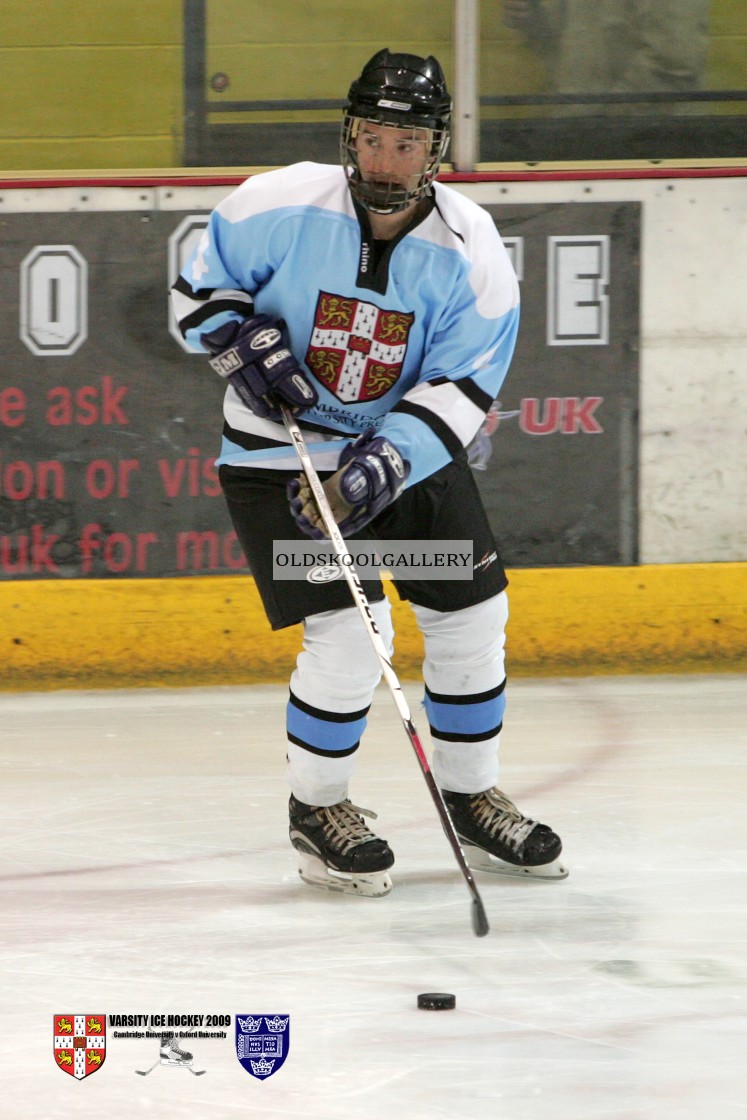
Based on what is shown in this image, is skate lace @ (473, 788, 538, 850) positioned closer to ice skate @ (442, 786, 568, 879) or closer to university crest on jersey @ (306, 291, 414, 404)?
ice skate @ (442, 786, 568, 879)

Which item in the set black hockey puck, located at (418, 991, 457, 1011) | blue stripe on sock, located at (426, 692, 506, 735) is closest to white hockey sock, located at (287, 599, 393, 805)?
blue stripe on sock, located at (426, 692, 506, 735)

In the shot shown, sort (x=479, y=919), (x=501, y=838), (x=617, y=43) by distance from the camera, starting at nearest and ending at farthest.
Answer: (x=479, y=919) → (x=501, y=838) → (x=617, y=43)

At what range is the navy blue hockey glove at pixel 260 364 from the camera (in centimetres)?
224

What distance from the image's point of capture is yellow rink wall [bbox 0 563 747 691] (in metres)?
3.90

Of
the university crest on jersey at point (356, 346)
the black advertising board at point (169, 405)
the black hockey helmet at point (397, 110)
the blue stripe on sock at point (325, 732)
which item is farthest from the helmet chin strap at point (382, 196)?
the black advertising board at point (169, 405)

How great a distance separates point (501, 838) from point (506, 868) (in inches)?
2.6

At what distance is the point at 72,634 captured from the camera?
390cm

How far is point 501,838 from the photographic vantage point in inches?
95.1

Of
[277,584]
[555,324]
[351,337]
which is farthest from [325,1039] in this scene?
[555,324]

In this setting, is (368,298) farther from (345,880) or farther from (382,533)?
(345,880)

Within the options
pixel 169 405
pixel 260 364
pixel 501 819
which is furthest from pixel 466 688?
pixel 169 405

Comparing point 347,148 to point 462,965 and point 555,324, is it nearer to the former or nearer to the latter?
point 462,965

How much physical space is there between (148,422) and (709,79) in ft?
5.63

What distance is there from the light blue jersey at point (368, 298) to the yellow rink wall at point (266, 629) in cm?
160
